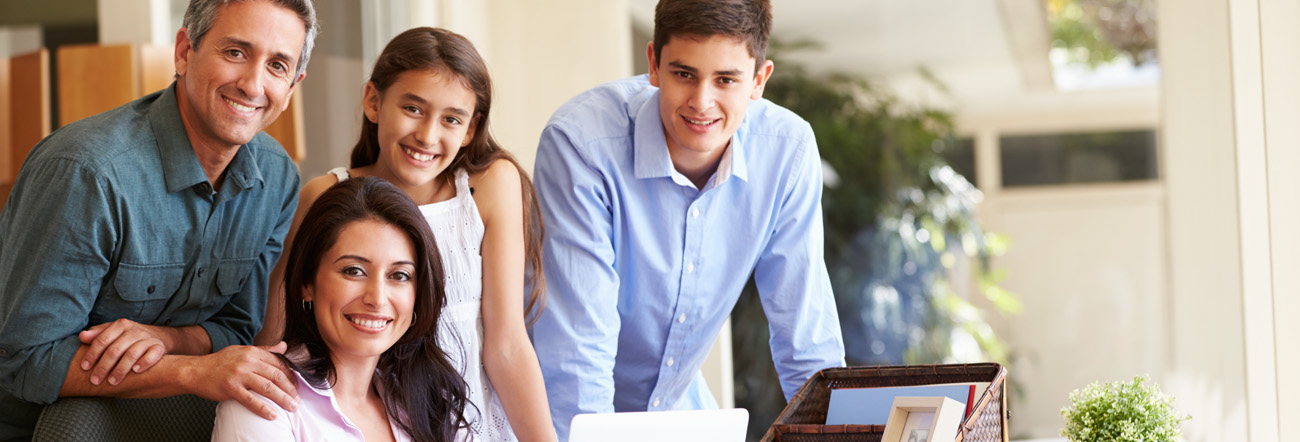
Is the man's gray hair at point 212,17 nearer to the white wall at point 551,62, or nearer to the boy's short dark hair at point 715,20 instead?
the boy's short dark hair at point 715,20

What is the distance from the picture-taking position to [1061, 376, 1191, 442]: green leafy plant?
147 cm

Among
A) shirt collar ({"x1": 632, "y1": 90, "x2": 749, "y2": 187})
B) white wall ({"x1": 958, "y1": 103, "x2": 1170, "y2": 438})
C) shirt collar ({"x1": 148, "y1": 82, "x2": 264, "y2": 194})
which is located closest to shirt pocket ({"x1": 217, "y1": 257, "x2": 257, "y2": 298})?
shirt collar ({"x1": 148, "y1": 82, "x2": 264, "y2": 194})

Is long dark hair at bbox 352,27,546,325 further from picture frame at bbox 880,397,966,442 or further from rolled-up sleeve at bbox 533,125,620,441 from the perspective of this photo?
picture frame at bbox 880,397,966,442

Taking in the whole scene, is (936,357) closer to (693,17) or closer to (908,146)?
(908,146)

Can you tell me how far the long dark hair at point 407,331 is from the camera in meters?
1.48

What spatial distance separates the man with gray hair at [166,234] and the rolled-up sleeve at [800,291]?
2.82 ft

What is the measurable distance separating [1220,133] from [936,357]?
1.41 metres

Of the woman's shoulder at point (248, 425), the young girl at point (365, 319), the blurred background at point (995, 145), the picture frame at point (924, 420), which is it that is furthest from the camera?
the blurred background at point (995, 145)

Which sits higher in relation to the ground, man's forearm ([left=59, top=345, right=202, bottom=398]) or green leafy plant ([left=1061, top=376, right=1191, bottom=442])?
man's forearm ([left=59, top=345, right=202, bottom=398])

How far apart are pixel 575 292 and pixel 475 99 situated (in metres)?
0.36

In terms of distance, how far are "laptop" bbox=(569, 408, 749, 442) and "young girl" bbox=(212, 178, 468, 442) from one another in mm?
345

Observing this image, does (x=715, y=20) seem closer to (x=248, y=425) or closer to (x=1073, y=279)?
(x=248, y=425)

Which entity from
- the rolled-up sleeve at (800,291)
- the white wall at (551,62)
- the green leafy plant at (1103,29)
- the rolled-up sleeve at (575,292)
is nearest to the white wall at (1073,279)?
the green leafy plant at (1103,29)

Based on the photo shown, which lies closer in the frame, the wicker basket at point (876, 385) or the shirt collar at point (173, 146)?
the wicker basket at point (876, 385)
